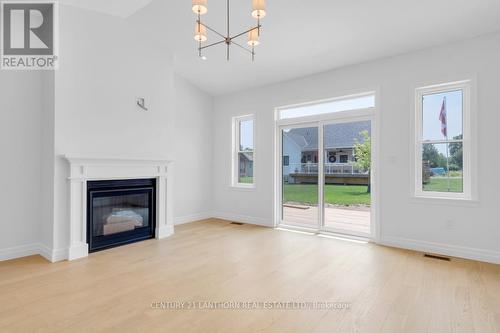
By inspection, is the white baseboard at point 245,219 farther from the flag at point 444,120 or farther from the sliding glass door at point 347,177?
the flag at point 444,120

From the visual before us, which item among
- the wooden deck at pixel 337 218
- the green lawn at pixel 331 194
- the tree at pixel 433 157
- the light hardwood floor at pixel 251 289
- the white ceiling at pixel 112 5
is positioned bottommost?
the light hardwood floor at pixel 251 289

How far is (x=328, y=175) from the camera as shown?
5.04m

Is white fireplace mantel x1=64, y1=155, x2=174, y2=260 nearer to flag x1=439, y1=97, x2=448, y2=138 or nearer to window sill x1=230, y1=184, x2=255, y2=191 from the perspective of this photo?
window sill x1=230, y1=184, x2=255, y2=191

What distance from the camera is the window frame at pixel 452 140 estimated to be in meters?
3.72

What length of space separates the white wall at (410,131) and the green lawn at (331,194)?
1.18 feet

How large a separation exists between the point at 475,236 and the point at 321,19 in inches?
140

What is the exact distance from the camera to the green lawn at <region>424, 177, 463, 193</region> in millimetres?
3869

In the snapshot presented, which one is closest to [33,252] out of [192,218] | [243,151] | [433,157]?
[192,218]

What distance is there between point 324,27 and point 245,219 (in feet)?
13.2

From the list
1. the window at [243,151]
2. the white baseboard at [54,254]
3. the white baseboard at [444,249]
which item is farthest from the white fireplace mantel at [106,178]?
the white baseboard at [444,249]

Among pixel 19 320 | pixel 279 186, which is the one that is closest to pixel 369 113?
pixel 279 186

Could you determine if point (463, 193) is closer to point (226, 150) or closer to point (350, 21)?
point (350, 21)

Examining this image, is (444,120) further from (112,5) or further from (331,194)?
(112,5)

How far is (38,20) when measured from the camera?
3775mm
